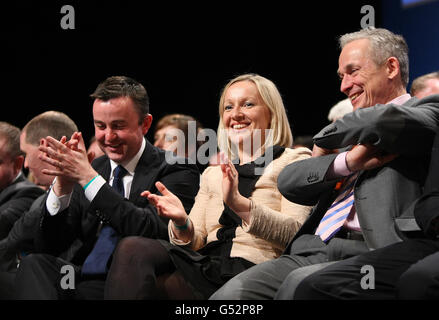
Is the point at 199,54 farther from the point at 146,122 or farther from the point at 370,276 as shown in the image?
the point at 370,276

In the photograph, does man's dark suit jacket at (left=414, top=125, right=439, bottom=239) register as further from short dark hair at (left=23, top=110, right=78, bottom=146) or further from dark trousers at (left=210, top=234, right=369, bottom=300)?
short dark hair at (left=23, top=110, right=78, bottom=146)

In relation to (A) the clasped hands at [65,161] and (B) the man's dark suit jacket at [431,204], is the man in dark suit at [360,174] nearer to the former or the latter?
(B) the man's dark suit jacket at [431,204]

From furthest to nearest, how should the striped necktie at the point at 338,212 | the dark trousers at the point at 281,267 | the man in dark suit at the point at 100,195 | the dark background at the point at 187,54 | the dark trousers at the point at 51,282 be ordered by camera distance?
the dark background at the point at 187,54 → the man in dark suit at the point at 100,195 → the dark trousers at the point at 51,282 → the striped necktie at the point at 338,212 → the dark trousers at the point at 281,267

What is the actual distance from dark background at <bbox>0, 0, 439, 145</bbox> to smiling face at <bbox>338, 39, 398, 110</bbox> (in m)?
2.38

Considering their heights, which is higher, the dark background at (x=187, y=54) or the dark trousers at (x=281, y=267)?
the dark background at (x=187, y=54)

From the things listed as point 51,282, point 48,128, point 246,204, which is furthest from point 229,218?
Answer: point 48,128

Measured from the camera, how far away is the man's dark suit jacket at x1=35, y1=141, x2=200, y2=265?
2119 mm

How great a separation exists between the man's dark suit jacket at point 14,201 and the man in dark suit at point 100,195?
1.57 feet

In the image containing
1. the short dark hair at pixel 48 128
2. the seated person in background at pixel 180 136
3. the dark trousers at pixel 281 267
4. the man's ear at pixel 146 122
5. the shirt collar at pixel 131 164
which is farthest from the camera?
the seated person in background at pixel 180 136

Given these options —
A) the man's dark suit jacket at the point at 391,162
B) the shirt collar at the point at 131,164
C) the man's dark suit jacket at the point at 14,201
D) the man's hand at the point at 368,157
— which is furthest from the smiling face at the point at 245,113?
the man's dark suit jacket at the point at 14,201

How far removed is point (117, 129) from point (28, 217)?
0.52 m

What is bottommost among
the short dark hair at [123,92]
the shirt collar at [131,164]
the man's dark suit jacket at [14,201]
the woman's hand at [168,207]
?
the man's dark suit jacket at [14,201]

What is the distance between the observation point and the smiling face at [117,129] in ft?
7.92
